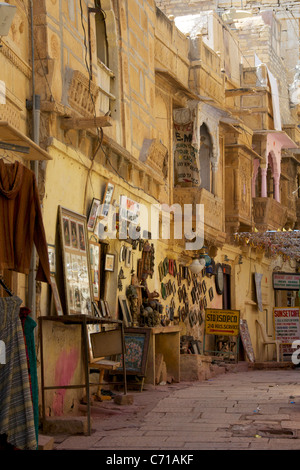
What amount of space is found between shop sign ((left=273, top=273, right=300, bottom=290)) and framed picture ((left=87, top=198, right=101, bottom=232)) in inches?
639

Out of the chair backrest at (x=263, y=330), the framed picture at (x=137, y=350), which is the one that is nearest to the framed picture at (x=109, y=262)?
the framed picture at (x=137, y=350)

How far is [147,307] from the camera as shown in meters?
13.6

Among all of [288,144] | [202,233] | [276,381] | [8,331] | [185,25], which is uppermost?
[185,25]

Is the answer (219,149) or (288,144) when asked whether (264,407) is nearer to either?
(219,149)

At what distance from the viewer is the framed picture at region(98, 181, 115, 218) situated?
1151 centimetres

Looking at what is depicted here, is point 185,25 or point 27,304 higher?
point 185,25

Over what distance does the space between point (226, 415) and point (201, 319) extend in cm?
939

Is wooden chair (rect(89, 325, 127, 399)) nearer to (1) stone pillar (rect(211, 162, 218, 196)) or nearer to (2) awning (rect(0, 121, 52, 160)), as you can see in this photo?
(2) awning (rect(0, 121, 52, 160))

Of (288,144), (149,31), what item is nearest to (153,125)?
(149,31)

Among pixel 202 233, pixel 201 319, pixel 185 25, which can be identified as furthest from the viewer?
pixel 185 25

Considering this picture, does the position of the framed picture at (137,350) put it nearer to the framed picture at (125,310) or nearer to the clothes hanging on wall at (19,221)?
the framed picture at (125,310)

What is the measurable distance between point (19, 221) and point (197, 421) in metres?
3.16
